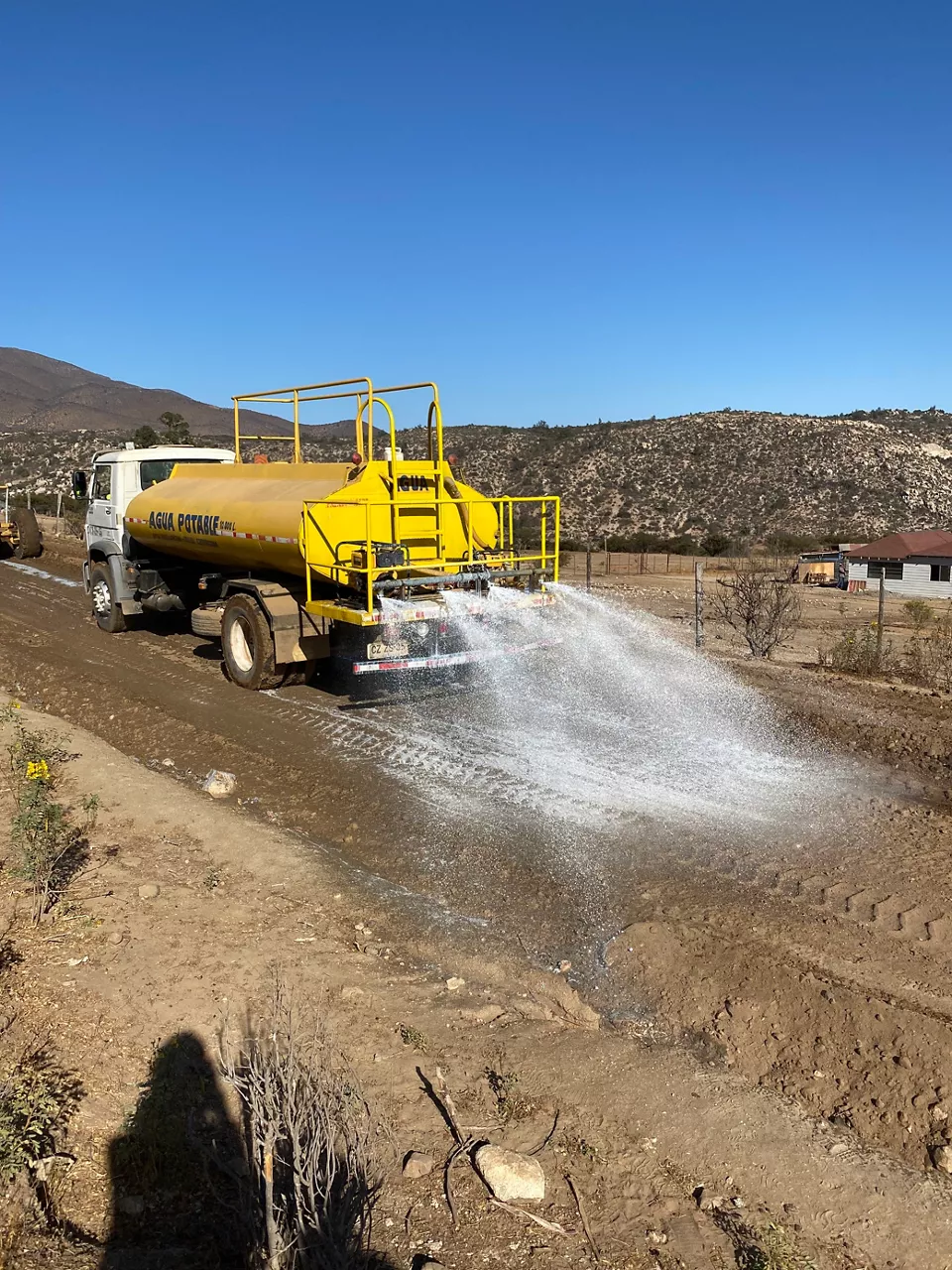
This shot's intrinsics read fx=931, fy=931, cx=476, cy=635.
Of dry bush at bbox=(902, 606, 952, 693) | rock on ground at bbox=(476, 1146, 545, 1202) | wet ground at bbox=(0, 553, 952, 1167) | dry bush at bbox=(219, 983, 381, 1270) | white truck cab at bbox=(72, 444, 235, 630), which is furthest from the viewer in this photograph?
white truck cab at bbox=(72, 444, 235, 630)

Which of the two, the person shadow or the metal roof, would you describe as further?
the metal roof

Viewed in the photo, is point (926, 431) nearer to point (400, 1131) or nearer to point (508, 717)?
point (508, 717)

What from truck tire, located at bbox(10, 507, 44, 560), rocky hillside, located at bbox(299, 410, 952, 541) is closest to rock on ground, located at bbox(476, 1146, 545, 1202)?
truck tire, located at bbox(10, 507, 44, 560)

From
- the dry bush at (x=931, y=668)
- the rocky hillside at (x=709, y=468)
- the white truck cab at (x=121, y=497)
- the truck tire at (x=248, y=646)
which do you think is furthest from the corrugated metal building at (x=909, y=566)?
the truck tire at (x=248, y=646)

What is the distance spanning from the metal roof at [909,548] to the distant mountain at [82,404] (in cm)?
8949

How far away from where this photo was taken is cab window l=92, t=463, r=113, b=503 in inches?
577

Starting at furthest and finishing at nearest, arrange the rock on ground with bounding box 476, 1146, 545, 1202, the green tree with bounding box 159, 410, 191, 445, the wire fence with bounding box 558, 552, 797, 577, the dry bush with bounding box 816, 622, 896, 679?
the green tree with bounding box 159, 410, 191, 445 < the wire fence with bounding box 558, 552, 797, 577 < the dry bush with bounding box 816, 622, 896, 679 < the rock on ground with bounding box 476, 1146, 545, 1202

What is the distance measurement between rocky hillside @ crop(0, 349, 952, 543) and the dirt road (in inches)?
1869

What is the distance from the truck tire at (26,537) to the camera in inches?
1035

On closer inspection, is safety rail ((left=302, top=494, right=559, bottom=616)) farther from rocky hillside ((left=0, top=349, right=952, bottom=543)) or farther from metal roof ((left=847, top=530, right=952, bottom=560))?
rocky hillside ((left=0, top=349, right=952, bottom=543))

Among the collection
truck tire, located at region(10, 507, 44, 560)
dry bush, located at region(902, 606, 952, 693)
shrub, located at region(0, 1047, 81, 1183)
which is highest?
truck tire, located at region(10, 507, 44, 560)

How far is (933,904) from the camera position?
5.38 m

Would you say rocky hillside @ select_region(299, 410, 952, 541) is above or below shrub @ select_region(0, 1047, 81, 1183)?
above

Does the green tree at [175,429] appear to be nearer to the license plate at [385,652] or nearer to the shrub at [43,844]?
the license plate at [385,652]
